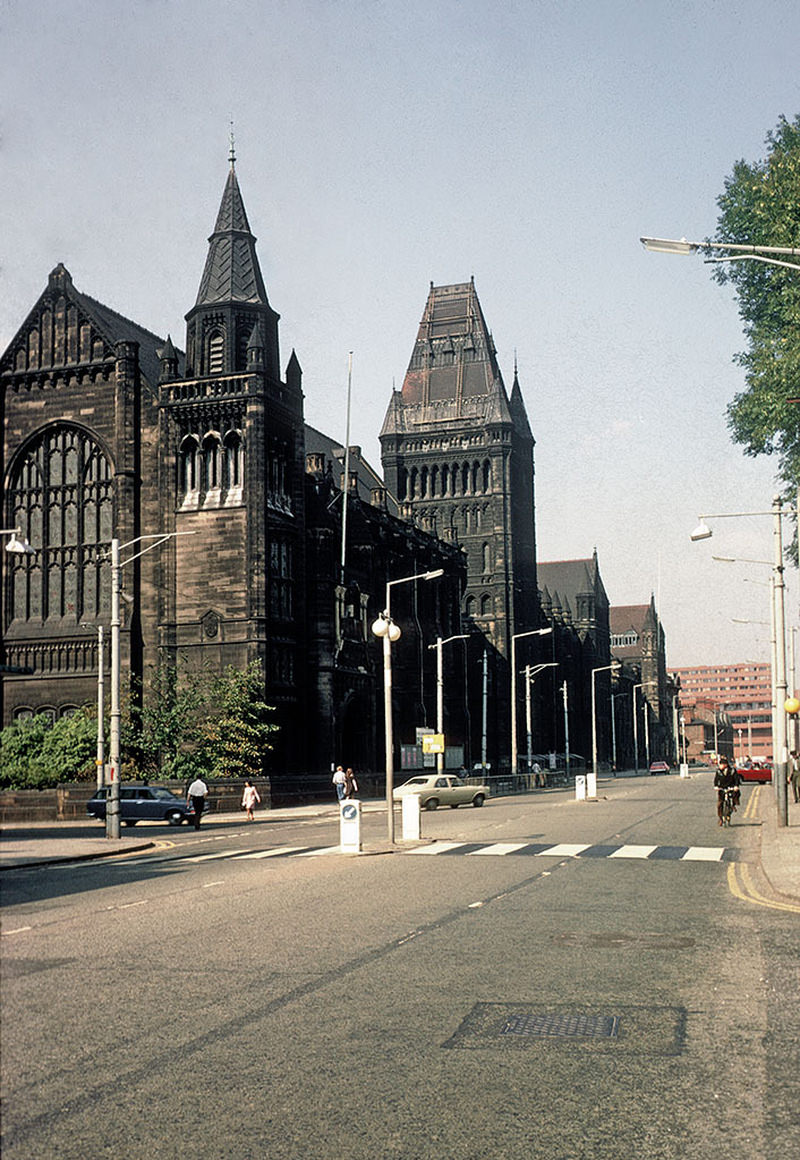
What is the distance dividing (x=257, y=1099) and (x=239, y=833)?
3001cm

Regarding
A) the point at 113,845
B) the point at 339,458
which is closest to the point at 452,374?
the point at 339,458

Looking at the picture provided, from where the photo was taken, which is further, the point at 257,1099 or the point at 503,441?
the point at 503,441

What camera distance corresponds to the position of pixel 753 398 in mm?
41219

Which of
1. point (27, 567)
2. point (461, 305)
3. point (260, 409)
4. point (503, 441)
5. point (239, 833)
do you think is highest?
point (461, 305)

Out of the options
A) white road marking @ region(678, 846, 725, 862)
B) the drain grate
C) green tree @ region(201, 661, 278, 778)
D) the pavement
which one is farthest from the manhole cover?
green tree @ region(201, 661, 278, 778)

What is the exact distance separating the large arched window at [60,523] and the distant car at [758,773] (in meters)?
46.3

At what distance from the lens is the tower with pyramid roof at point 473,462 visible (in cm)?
11881

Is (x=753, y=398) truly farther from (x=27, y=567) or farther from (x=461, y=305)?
(x=461, y=305)

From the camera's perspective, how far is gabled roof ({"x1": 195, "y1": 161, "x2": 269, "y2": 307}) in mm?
68812

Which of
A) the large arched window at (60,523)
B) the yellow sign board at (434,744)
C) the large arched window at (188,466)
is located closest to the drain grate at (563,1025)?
the yellow sign board at (434,744)

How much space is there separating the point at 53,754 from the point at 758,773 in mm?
51500

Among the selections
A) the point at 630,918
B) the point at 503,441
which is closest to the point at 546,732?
the point at 503,441

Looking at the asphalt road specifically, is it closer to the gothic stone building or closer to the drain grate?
the drain grate

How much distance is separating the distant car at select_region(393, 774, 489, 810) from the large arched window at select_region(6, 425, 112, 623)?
22.7m
